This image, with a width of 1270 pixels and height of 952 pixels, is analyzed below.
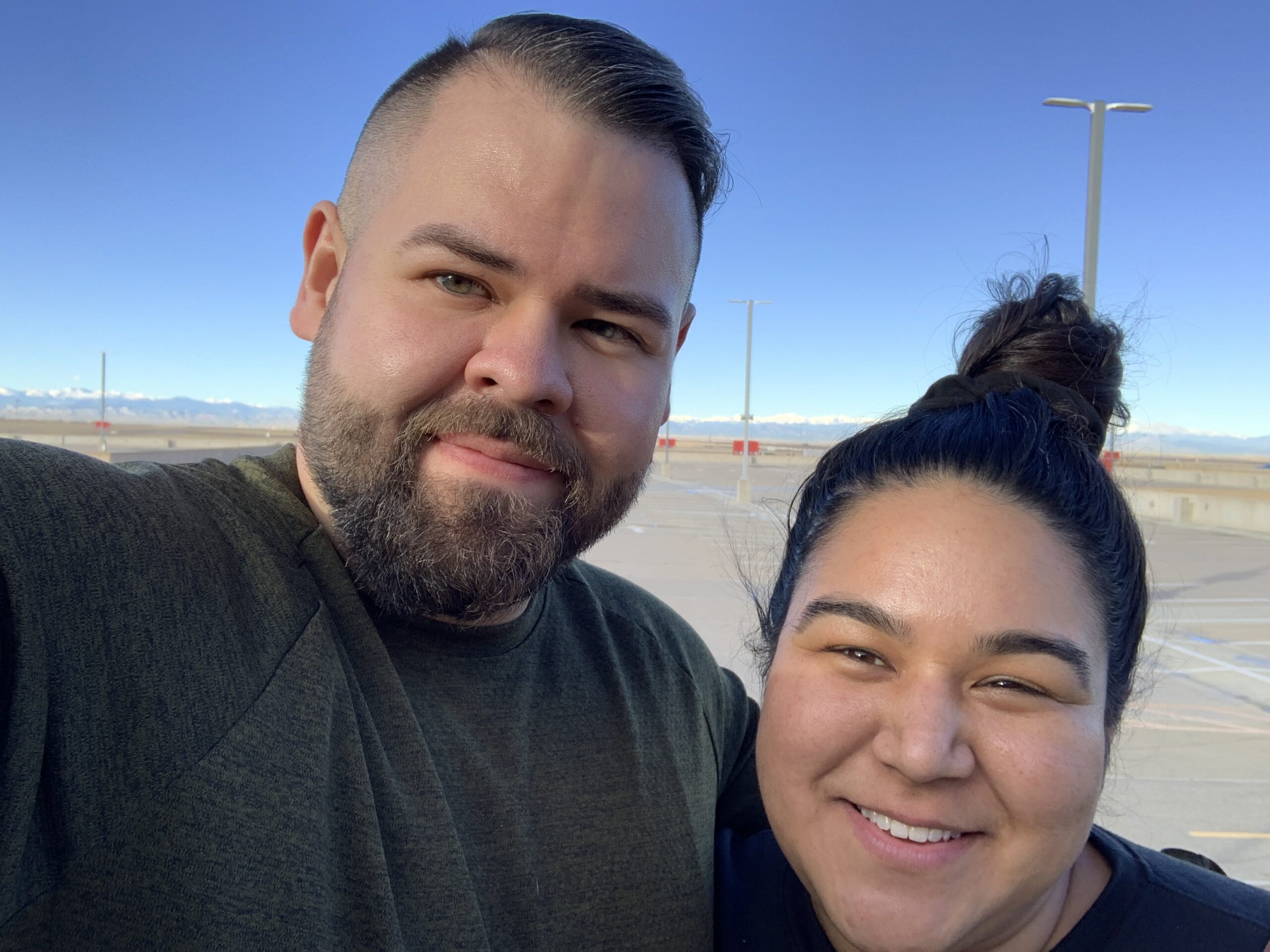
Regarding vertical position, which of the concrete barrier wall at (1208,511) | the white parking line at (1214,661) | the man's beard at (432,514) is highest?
the man's beard at (432,514)

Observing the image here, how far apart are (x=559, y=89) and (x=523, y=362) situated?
22.2 inches

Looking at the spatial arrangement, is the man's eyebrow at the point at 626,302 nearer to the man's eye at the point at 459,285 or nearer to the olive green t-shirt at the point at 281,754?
the man's eye at the point at 459,285

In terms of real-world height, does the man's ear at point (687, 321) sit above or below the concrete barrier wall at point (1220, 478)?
above

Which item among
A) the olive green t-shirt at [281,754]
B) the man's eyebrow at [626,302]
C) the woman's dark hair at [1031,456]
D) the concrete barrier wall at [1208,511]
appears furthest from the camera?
the concrete barrier wall at [1208,511]

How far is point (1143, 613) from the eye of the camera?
1966mm

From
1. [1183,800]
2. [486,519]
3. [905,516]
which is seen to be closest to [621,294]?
[486,519]

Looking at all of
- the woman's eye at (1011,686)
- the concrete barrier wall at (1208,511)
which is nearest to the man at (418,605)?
the woman's eye at (1011,686)

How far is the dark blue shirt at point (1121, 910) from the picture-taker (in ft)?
5.46

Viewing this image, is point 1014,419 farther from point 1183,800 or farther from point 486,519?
point 1183,800

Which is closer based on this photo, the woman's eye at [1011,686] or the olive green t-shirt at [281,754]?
the olive green t-shirt at [281,754]

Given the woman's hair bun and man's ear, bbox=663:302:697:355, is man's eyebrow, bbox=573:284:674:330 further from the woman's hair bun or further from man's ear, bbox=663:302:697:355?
the woman's hair bun

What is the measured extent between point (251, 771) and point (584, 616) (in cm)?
92

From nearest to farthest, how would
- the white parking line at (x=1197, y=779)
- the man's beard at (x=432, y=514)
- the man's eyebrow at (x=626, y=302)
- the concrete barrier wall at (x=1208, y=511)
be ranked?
the man's beard at (x=432, y=514) < the man's eyebrow at (x=626, y=302) < the white parking line at (x=1197, y=779) < the concrete barrier wall at (x=1208, y=511)

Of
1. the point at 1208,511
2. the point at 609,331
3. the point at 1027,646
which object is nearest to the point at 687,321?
the point at 609,331
